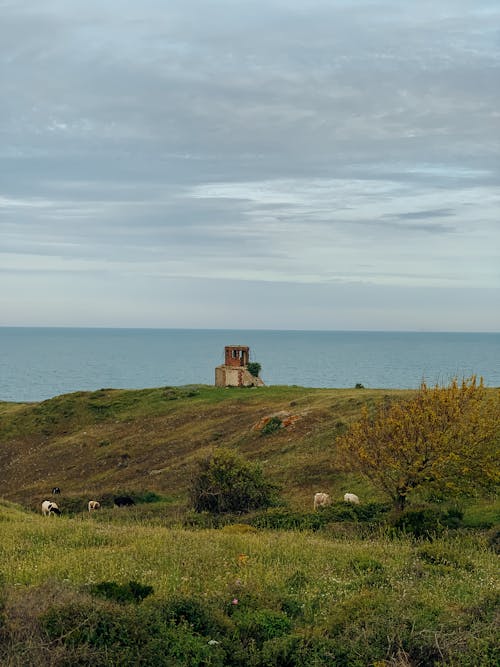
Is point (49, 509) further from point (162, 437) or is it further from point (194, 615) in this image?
point (162, 437)

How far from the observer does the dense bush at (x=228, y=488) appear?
28.3 metres

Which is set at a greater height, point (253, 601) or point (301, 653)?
point (253, 601)

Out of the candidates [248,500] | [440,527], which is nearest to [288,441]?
[248,500]

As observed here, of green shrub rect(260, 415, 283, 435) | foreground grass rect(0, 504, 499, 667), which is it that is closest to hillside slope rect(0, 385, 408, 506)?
green shrub rect(260, 415, 283, 435)

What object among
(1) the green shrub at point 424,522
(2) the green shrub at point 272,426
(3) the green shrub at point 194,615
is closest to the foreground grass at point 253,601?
(3) the green shrub at point 194,615

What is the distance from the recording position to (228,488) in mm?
28469

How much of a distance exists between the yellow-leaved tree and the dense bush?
5051mm

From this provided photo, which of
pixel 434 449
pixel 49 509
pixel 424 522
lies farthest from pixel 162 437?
pixel 424 522

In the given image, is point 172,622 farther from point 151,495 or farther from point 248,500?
point 151,495

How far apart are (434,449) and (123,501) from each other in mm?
16862

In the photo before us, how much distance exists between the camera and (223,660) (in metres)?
10.8

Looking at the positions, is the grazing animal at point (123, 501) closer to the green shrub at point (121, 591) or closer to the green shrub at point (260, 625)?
the green shrub at point (121, 591)

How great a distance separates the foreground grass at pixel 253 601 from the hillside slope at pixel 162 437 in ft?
53.3

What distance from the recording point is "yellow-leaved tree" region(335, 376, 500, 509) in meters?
24.6
